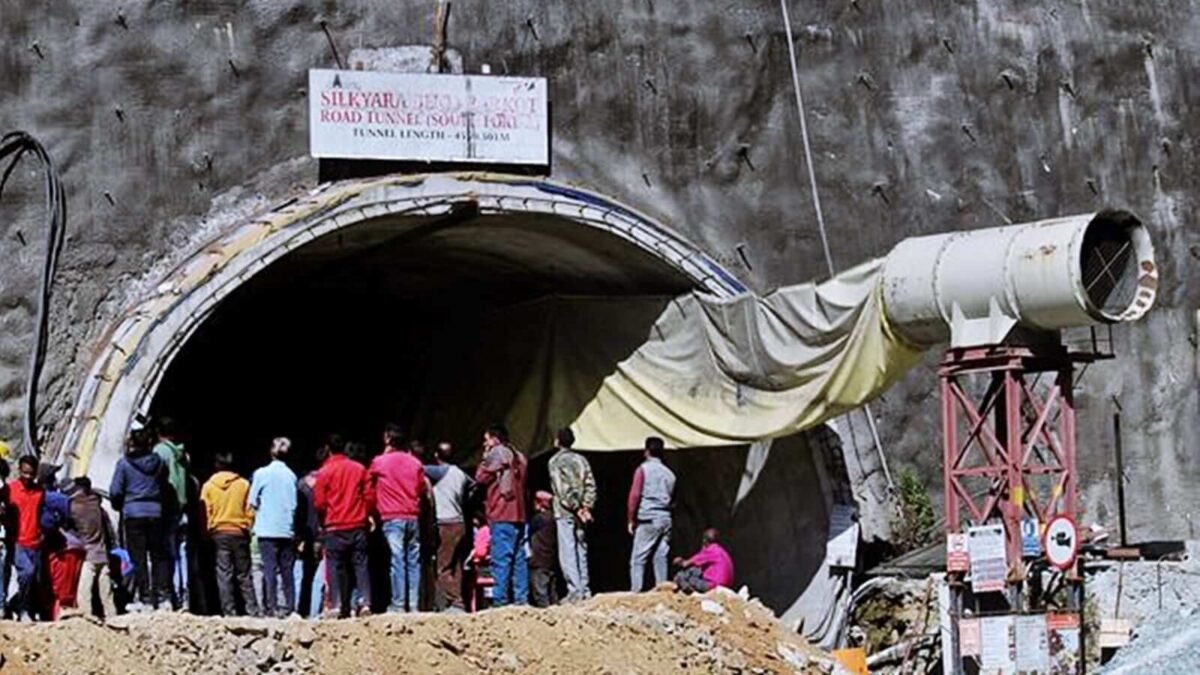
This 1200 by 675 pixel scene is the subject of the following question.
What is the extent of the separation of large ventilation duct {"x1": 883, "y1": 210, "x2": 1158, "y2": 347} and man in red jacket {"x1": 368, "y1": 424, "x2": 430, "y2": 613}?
408 centimetres

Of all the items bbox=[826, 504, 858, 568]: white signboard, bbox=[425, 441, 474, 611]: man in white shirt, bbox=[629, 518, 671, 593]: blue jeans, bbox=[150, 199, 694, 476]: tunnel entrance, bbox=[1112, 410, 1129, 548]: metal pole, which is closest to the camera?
bbox=[425, 441, 474, 611]: man in white shirt

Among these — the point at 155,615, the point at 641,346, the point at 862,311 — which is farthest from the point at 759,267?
the point at 155,615

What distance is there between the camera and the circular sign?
59.6 feet

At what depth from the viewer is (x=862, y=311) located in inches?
778

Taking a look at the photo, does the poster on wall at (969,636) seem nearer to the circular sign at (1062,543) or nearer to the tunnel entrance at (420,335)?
the circular sign at (1062,543)

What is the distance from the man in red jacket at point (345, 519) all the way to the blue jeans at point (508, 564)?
4.07 feet

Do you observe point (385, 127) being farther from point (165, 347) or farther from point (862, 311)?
point (862, 311)

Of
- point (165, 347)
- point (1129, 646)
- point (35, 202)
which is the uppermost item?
point (35, 202)

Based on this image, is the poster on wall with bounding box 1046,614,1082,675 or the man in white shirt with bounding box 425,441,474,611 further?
the man in white shirt with bounding box 425,441,474,611

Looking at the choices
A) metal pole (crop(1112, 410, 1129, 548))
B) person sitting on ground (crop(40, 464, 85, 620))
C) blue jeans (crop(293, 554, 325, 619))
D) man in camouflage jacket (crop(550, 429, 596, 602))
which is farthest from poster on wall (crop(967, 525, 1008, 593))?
person sitting on ground (crop(40, 464, 85, 620))

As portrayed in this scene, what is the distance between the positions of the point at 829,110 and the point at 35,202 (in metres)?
7.38

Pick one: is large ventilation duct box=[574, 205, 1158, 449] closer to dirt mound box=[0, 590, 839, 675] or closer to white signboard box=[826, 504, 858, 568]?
white signboard box=[826, 504, 858, 568]

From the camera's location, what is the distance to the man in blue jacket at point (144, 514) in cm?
1816

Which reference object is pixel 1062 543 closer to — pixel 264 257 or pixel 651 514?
pixel 651 514
